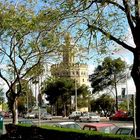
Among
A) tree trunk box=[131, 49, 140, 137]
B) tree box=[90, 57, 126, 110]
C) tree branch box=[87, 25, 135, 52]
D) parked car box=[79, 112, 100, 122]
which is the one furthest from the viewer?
tree box=[90, 57, 126, 110]

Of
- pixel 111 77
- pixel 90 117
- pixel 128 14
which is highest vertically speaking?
pixel 111 77

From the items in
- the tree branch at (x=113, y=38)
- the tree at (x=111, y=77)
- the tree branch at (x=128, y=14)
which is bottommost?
the tree branch at (x=113, y=38)

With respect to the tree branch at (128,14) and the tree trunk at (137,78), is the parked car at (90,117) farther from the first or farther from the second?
the tree branch at (128,14)

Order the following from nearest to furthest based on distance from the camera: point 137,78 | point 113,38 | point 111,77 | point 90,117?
point 137,78 → point 113,38 → point 90,117 → point 111,77

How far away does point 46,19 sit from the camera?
17641mm

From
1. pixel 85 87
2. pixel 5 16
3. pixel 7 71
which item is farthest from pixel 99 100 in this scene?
pixel 5 16

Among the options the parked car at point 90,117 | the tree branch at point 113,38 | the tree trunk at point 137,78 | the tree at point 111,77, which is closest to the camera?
the tree trunk at point 137,78

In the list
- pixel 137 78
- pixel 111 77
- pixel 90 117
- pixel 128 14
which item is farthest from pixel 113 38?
pixel 111 77

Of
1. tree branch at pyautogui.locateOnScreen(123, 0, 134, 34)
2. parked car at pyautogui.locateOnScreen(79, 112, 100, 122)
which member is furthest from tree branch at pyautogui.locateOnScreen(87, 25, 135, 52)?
parked car at pyautogui.locateOnScreen(79, 112, 100, 122)

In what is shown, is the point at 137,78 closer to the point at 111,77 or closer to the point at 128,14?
the point at 128,14

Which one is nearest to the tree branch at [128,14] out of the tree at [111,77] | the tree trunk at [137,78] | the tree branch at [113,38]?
the tree branch at [113,38]

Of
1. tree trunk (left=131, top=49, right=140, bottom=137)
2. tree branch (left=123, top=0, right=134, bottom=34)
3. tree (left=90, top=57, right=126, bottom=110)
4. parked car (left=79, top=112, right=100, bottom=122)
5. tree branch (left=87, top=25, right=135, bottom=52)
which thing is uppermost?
tree (left=90, top=57, right=126, bottom=110)

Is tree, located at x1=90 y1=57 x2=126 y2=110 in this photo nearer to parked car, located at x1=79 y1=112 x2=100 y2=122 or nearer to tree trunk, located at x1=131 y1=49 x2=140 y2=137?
parked car, located at x1=79 y1=112 x2=100 y2=122

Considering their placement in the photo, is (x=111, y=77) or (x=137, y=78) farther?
(x=111, y=77)
